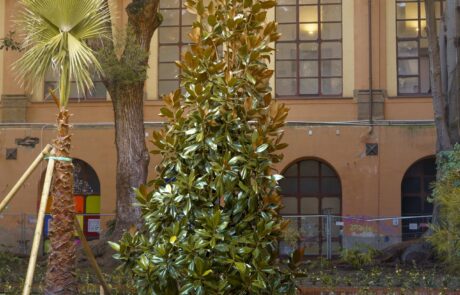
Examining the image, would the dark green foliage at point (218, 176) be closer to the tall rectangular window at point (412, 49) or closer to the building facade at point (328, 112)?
the building facade at point (328, 112)

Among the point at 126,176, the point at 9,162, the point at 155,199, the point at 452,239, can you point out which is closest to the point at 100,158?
the point at 9,162

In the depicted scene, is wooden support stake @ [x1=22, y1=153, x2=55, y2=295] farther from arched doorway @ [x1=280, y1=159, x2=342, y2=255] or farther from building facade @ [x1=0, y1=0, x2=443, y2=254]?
arched doorway @ [x1=280, y1=159, x2=342, y2=255]

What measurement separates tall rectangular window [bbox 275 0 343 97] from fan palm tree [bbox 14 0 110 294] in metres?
17.1

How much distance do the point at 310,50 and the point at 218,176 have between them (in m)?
19.6

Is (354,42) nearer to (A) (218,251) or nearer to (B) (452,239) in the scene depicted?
(B) (452,239)

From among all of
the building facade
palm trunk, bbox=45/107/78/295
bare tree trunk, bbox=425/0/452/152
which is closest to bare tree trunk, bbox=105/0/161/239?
bare tree trunk, bbox=425/0/452/152

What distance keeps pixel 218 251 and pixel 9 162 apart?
2082cm

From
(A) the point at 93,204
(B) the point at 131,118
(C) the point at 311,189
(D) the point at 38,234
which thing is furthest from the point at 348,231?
(D) the point at 38,234

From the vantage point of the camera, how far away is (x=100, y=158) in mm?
26656

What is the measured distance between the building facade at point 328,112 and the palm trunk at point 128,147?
7722 millimetres

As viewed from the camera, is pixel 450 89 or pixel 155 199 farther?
pixel 450 89

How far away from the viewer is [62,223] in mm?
9523

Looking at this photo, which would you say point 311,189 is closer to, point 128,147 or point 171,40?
point 171,40

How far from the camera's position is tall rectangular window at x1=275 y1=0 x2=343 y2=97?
26359 millimetres
